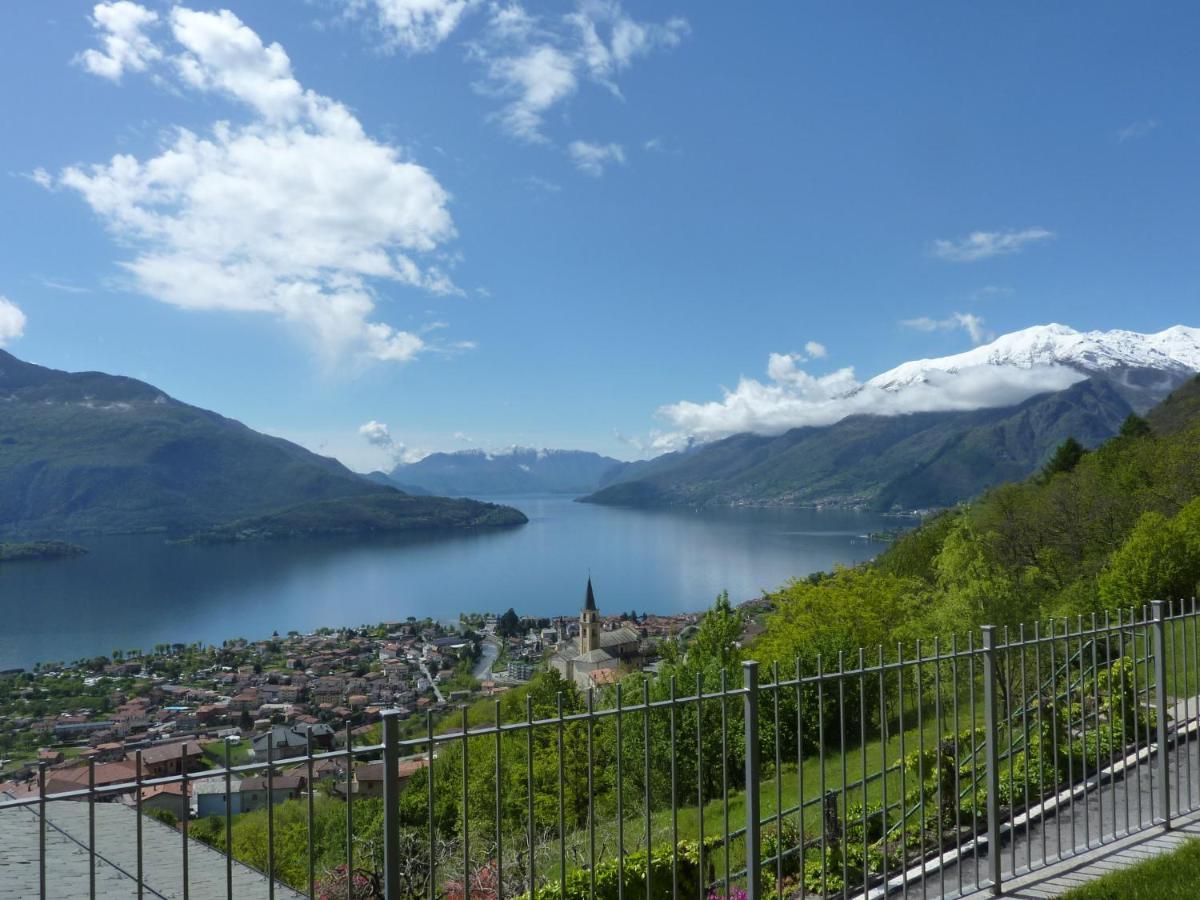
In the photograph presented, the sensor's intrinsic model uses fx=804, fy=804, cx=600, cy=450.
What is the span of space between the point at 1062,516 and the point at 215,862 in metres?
33.9

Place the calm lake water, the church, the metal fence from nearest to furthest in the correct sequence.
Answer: the metal fence < the church < the calm lake water

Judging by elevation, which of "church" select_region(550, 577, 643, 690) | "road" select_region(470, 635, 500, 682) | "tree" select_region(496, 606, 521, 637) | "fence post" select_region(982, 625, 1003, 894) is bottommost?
"road" select_region(470, 635, 500, 682)

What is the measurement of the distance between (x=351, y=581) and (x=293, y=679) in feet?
183

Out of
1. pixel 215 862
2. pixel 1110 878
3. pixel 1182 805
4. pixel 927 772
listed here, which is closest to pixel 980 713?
pixel 927 772

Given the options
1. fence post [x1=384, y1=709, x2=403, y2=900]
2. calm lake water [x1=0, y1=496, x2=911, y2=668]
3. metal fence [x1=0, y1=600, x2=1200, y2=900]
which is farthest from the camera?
calm lake water [x1=0, y1=496, x2=911, y2=668]

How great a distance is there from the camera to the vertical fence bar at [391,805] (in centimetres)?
339

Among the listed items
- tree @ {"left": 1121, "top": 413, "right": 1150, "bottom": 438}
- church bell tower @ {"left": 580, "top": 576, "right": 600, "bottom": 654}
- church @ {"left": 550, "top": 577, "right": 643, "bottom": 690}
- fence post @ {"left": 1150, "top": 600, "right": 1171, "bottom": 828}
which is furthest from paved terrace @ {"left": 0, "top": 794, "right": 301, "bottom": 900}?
tree @ {"left": 1121, "top": 413, "right": 1150, "bottom": 438}

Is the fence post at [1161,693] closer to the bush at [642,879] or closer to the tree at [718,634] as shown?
the bush at [642,879]

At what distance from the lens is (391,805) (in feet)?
11.6

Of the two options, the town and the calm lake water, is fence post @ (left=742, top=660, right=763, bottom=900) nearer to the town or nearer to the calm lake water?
the town

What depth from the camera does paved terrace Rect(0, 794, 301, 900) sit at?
16.9 feet

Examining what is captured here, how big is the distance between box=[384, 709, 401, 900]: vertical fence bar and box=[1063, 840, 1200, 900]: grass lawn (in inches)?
161

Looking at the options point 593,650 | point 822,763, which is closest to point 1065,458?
point 593,650

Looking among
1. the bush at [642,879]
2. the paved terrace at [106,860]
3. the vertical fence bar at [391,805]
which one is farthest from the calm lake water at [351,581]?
the vertical fence bar at [391,805]
